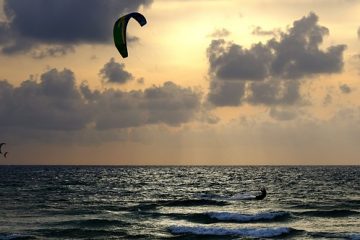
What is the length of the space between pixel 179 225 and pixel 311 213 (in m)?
14.5

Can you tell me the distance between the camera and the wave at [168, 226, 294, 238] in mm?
37562

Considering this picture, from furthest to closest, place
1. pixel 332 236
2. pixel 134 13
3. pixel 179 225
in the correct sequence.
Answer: pixel 179 225, pixel 332 236, pixel 134 13

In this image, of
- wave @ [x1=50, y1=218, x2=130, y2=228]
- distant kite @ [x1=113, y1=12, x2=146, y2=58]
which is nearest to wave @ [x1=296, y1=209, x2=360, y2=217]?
wave @ [x1=50, y1=218, x2=130, y2=228]

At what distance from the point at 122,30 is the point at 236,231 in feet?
54.9

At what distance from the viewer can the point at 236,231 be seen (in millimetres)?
38594

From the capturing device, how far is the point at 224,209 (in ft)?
180

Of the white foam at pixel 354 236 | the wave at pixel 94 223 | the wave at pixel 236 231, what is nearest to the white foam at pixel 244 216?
the wave at pixel 236 231

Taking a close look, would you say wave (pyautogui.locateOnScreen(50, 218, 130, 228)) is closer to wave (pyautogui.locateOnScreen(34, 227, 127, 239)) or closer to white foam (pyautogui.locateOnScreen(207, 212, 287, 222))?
wave (pyautogui.locateOnScreen(34, 227, 127, 239))

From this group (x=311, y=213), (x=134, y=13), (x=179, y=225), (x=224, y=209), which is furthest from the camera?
(x=224, y=209)

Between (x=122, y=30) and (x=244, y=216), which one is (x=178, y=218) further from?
(x=122, y=30)

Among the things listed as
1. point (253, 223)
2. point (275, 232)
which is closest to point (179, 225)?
point (253, 223)

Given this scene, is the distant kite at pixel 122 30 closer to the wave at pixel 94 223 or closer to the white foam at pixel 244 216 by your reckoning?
the wave at pixel 94 223

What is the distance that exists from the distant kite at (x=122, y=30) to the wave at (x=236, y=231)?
15259mm

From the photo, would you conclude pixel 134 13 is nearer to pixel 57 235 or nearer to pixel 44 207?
pixel 57 235
